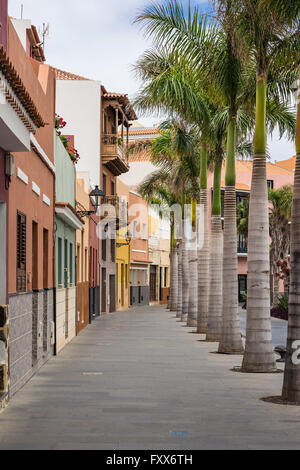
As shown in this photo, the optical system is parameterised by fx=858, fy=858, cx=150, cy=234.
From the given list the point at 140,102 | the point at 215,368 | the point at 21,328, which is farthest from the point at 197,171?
the point at 21,328

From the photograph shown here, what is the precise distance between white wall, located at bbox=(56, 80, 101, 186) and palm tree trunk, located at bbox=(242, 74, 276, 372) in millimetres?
31487

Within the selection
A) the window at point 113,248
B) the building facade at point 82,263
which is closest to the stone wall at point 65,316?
the building facade at point 82,263

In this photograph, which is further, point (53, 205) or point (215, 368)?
point (53, 205)

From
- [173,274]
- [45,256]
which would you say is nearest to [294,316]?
[45,256]

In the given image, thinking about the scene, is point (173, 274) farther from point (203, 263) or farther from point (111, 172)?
point (203, 263)

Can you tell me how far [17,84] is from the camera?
9.81 metres

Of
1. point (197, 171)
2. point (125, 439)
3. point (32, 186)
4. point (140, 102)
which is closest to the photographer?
point (125, 439)

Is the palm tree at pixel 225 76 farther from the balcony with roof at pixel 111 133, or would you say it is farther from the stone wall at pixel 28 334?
the balcony with roof at pixel 111 133

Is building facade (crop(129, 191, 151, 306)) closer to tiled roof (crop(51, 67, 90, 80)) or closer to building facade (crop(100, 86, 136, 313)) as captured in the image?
building facade (crop(100, 86, 136, 313))

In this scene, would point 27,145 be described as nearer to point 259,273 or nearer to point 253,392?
point 253,392

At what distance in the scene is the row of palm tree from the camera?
46.6 ft

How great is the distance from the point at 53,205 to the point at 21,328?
23.7 feet

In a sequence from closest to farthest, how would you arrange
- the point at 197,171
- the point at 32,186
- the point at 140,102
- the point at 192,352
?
the point at 32,186 → the point at 192,352 → the point at 140,102 → the point at 197,171

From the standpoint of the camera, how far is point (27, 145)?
1191 centimetres
